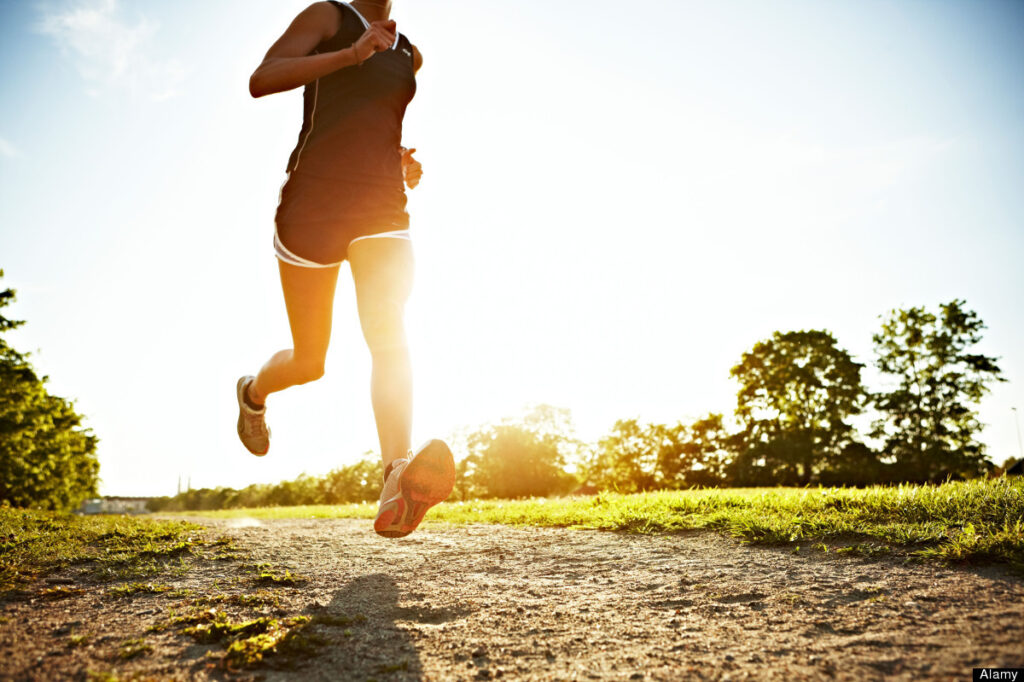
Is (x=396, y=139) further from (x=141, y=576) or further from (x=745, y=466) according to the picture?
(x=745, y=466)

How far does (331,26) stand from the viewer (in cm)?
309

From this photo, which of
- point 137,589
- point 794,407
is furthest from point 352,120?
point 794,407

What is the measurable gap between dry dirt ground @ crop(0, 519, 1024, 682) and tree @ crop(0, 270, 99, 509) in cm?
1946

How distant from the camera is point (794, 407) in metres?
38.0

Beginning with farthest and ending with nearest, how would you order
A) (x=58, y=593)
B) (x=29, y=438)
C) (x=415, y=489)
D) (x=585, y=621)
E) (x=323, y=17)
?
(x=29, y=438), (x=323, y=17), (x=415, y=489), (x=58, y=593), (x=585, y=621)

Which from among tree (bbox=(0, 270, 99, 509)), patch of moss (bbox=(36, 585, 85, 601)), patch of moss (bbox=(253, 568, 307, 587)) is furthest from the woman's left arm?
tree (bbox=(0, 270, 99, 509))

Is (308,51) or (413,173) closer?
(308,51)

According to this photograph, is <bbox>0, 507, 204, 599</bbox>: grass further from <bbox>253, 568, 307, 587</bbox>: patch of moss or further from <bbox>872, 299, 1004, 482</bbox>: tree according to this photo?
<bbox>872, 299, 1004, 482</bbox>: tree

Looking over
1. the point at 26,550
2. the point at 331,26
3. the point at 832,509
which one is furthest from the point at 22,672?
the point at 832,509

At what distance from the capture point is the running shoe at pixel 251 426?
3.78 m

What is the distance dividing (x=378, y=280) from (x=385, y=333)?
0.27 m

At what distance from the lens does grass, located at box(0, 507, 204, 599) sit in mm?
2781

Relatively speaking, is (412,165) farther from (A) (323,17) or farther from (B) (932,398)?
(B) (932,398)

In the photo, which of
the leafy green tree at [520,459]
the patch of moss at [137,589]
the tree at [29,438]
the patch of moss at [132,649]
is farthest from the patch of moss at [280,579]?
the leafy green tree at [520,459]
